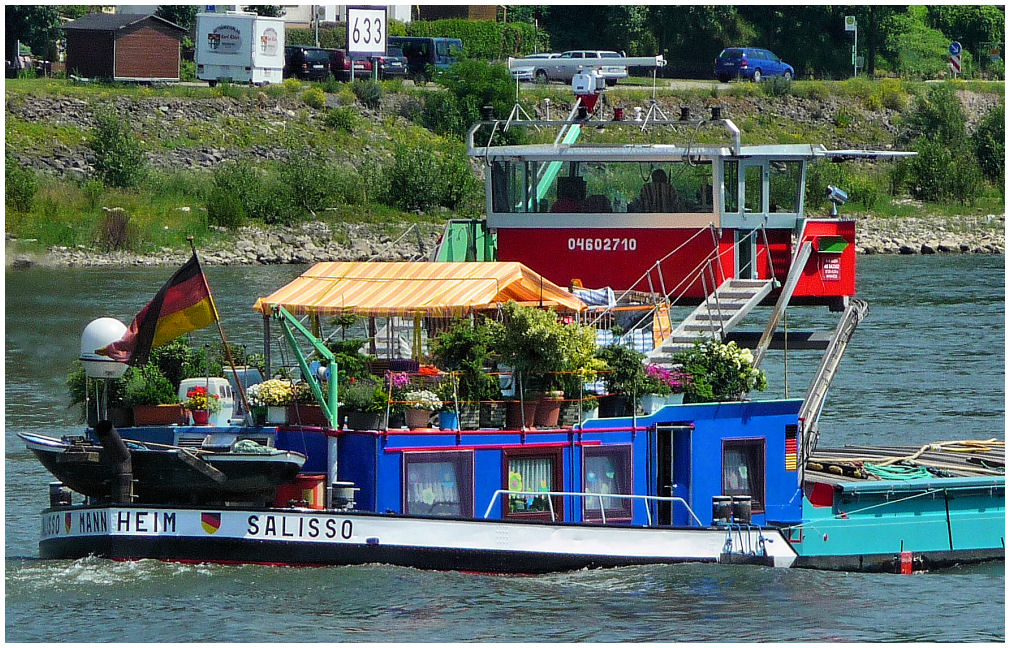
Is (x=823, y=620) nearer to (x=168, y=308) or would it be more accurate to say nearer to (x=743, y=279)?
(x=743, y=279)

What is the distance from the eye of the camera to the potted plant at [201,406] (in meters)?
21.0

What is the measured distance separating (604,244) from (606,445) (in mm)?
4812

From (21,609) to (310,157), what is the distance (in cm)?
4969

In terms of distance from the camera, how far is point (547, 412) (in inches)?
804

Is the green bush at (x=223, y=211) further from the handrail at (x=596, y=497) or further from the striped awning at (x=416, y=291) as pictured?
the handrail at (x=596, y=497)

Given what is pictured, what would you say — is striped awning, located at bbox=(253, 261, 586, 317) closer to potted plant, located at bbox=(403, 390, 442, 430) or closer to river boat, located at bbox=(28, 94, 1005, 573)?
river boat, located at bbox=(28, 94, 1005, 573)

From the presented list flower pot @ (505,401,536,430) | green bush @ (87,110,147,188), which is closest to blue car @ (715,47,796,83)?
green bush @ (87,110,147,188)

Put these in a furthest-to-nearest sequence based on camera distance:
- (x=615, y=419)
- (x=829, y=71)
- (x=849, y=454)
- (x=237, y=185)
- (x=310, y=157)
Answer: (x=829, y=71)
(x=310, y=157)
(x=237, y=185)
(x=849, y=454)
(x=615, y=419)

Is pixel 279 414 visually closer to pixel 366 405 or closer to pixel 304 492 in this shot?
pixel 304 492

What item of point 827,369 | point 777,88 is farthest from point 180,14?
point 827,369

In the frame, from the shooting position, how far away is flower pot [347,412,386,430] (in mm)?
19719

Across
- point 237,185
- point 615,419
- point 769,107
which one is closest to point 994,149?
point 769,107

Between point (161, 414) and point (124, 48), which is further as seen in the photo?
point (124, 48)

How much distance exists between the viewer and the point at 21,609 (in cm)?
1909
